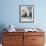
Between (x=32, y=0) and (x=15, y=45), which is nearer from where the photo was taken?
(x=15, y=45)

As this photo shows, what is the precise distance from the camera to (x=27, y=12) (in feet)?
13.3

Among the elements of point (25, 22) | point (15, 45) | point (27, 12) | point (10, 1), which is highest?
point (10, 1)

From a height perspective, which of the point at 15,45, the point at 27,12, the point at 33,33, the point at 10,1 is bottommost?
the point at 15,45

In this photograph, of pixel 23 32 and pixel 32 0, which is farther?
→ pixel 32 0

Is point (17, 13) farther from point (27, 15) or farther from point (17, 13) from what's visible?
point (27, 15)

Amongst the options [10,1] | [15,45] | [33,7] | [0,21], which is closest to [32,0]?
[33,7]

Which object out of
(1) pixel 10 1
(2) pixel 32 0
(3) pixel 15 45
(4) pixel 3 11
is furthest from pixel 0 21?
(2) pixel 32 0

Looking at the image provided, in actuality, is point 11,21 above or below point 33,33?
above

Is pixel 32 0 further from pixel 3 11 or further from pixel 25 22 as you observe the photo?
pixel 3 11

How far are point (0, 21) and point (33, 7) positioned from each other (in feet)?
3.80

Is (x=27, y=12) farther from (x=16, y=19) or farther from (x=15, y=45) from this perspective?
(x=15, y=45)

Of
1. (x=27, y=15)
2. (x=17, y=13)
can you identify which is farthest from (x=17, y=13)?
(x=27, y=15)

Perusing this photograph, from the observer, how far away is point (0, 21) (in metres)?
4.05

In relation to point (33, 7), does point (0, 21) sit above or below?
below
